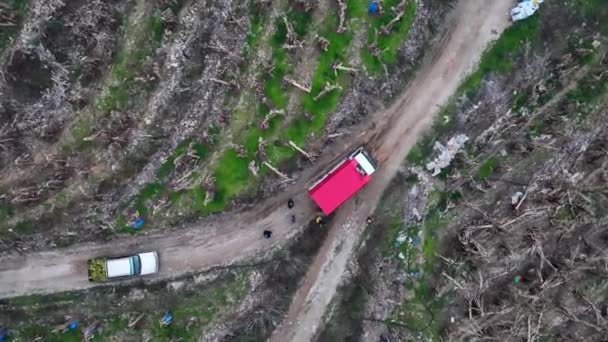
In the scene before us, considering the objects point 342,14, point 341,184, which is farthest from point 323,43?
point 341,184

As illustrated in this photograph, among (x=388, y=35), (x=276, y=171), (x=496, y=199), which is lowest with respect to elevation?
(x=496, y=199)

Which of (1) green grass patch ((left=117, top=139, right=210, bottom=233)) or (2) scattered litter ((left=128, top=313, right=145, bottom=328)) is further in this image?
(1) green grass patch ((left=117, top=139, right=210, bottom=233))

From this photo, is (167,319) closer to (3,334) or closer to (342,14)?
(3,334)

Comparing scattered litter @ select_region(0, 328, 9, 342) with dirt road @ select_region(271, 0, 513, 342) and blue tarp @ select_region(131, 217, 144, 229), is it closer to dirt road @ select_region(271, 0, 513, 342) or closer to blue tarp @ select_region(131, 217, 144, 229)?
blue tarp @ select_region(131, 217, 144, 229)

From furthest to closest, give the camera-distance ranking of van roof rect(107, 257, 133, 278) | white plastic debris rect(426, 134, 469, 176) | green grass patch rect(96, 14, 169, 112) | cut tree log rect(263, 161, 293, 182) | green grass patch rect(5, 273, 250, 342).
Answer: white plastic debris rect(426, 134, 469, 176)
cut tree log rect(263, 161, 293, 182)
green grass patch rect(5, 273, 250, 342)
green grass patch rect(96, 14, 169, 112)
van roof rect(107, 257, 133, 278)

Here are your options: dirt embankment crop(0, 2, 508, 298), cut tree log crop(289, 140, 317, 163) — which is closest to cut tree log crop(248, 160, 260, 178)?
dirt embankment crop(0, 2, 508, 298)

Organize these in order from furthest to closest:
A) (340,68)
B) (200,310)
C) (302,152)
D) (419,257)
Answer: (419,257) < (200,310) < (302,152) < (340,68)
